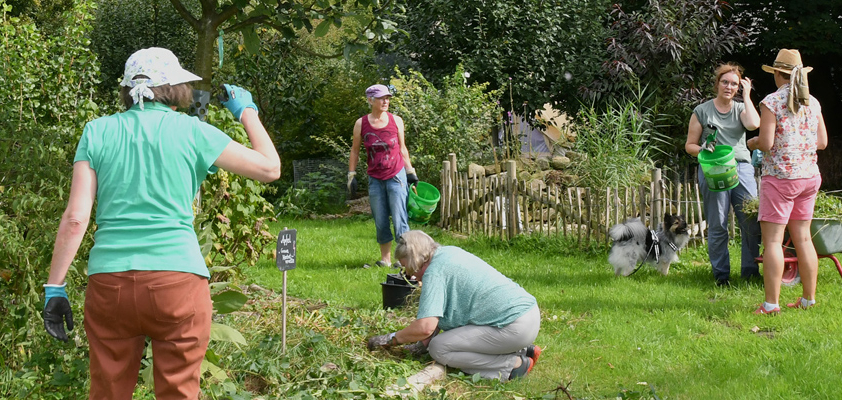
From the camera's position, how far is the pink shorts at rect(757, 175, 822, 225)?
5.41 meters

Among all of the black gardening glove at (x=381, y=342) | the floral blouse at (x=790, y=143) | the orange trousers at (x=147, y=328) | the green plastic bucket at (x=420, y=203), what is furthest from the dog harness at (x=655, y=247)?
the orange trousers at (x=147, y=328)

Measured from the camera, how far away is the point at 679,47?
11.1 meters

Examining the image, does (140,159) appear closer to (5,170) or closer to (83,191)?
(83,191)

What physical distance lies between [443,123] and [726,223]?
5842 mm

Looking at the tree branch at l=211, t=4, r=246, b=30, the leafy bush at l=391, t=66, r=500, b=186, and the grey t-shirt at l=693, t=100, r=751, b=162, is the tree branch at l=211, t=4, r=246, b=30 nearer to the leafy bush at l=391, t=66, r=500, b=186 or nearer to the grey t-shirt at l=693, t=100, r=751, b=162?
the grey t-shirt at l=693, t=100, r=751, b=162

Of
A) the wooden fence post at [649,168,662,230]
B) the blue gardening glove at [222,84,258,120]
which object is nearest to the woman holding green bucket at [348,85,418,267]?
the wooden fence post at [649,168,662,230]

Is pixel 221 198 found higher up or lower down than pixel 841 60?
lower down

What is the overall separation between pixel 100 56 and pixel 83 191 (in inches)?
684

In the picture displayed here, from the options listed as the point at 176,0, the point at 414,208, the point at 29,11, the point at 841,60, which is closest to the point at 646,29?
the point at 414,208

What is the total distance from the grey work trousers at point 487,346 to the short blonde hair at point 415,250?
42cm

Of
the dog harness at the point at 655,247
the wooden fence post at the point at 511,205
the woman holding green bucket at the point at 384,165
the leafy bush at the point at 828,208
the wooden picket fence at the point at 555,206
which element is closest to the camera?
the leafy bush at the point at 828,208

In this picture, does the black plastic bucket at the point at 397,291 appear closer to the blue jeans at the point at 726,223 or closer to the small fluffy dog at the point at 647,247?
the small fluffy dog at the point at 647,247

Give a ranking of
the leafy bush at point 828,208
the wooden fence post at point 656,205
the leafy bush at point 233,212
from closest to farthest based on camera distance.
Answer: the leafy bush at point 233,212 → the leafy bush at point 828,208 → the wooden fence post at point 656,205

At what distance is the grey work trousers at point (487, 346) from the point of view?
14.1ft
